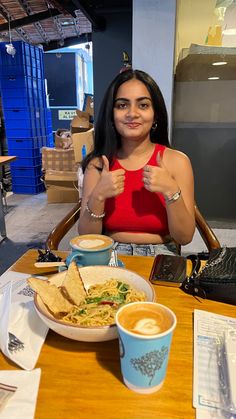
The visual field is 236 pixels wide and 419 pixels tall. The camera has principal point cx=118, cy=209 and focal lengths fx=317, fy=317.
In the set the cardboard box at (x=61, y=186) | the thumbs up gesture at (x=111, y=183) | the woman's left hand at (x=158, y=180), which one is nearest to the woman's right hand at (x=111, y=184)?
the thumbs up gesture at (x=111, y=183)

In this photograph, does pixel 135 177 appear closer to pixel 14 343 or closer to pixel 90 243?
pixel 90 243

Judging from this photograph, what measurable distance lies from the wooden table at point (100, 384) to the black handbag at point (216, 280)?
0.39 ft

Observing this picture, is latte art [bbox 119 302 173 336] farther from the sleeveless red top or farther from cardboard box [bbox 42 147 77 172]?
cardboard box [bbox 42 147 77 172]

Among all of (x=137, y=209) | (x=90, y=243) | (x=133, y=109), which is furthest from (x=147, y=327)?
(x=133, y=109)

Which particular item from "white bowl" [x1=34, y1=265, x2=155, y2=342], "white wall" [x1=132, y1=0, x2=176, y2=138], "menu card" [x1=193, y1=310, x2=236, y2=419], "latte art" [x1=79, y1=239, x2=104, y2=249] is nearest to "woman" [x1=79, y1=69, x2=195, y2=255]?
"latte art" [x1=79, y1=239, x2=104, y2=249]

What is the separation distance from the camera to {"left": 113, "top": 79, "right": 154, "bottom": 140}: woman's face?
1309 millimetres

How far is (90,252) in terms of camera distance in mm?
884

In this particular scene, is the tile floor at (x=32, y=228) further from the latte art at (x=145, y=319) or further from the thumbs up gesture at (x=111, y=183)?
the latte art at (x=145, y=319)

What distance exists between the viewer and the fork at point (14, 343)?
2.13 ft

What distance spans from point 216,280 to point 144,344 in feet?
1.33

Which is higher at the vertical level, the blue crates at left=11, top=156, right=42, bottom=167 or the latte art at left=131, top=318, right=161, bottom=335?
the latte art at left=131, top=318, right=161, bottom=335

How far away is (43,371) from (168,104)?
76.5 inches

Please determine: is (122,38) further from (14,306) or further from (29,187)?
(14,306)

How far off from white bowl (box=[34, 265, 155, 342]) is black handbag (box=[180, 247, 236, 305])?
16cm
